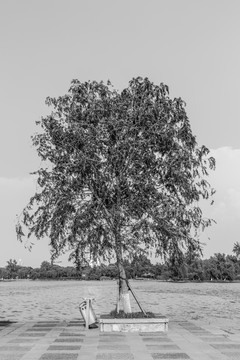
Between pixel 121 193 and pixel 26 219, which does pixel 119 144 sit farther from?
pixel 26 219

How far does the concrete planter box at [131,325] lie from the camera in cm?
1994

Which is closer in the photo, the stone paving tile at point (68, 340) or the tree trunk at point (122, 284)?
the stone paving tile at point (68, 340)

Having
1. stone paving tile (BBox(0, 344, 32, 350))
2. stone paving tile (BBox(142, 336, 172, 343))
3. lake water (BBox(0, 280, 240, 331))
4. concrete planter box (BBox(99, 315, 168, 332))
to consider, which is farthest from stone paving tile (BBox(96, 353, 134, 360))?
lake water (BBox(0, 280, 240, 331))

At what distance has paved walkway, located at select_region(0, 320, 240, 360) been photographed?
1414 centimetres

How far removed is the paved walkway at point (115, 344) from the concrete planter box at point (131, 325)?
523mm

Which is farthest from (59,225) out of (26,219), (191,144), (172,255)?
(191,144)

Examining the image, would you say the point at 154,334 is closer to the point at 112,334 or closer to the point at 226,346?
the point at 112,334

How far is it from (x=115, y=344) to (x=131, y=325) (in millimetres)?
3601

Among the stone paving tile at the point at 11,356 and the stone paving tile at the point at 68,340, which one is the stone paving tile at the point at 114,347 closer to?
the stone paving tile at the point at 68,340

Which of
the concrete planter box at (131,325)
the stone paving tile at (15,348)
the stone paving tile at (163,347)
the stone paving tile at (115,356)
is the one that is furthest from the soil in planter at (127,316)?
the stone paving tile at (115,356)

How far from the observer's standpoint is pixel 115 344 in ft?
54.0

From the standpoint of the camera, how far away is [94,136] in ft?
72.7

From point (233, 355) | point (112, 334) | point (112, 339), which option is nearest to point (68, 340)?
point (112, 339)

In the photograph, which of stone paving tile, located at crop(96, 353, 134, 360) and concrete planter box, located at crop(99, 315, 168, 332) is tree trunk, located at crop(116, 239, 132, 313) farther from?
stone paving tile, located at crop(96, 353, 134, 360)
